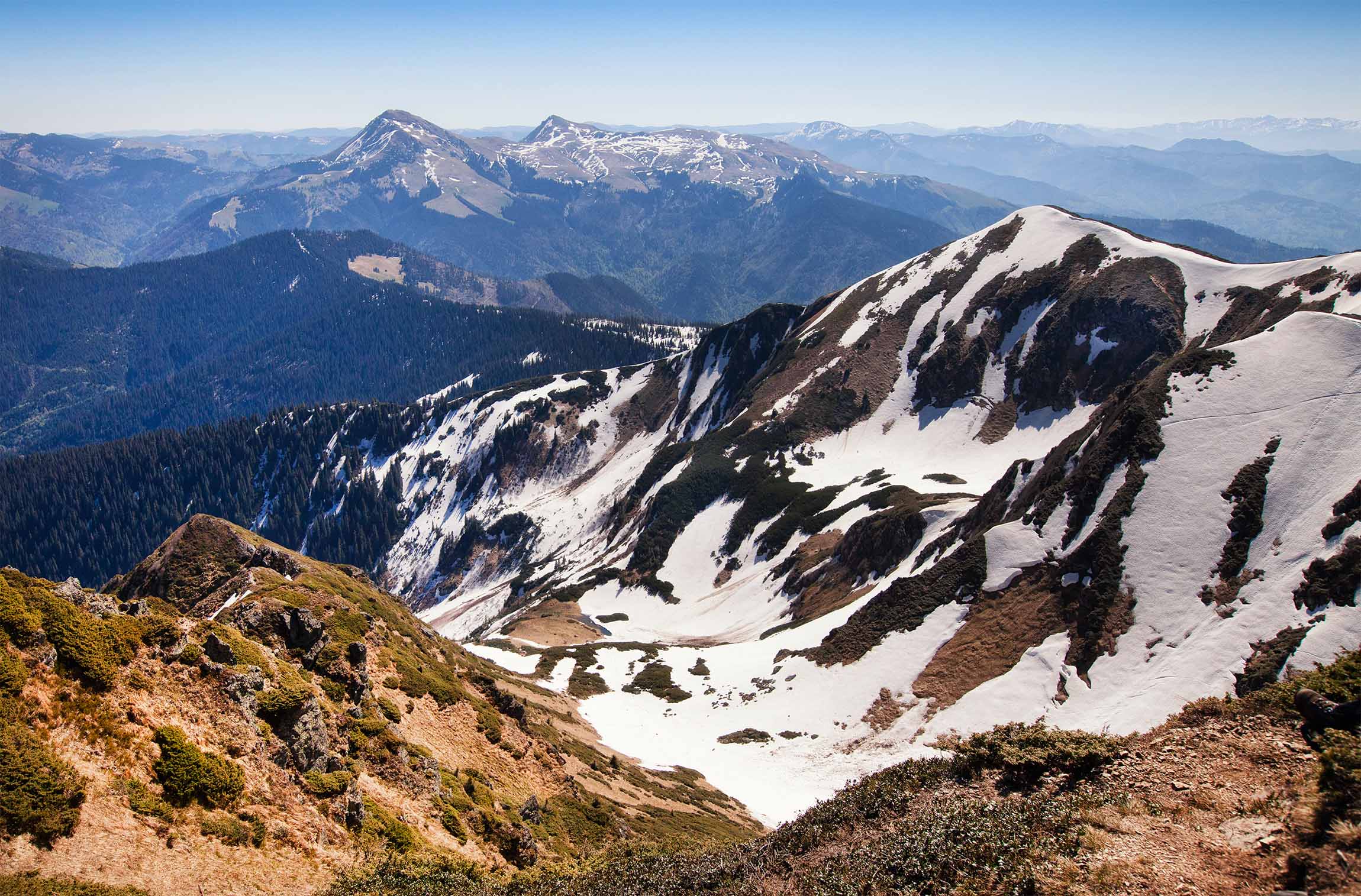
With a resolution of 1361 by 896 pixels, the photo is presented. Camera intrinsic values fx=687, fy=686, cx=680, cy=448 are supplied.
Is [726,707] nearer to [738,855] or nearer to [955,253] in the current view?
[738,855]

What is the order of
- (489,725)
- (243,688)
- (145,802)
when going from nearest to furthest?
1. (145,802)
2. (243,688)
3. (489,725)

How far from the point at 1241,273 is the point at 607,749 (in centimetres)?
11704

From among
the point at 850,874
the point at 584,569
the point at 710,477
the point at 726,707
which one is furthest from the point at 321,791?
the point at 584,569

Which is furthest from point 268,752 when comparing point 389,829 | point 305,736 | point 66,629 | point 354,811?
point 66,629

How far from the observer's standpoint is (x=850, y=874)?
18.5 meters

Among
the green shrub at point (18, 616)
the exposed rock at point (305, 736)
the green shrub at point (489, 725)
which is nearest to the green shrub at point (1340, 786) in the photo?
the exposed rock at point (305, 736)

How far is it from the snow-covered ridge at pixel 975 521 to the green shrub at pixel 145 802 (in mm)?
44073

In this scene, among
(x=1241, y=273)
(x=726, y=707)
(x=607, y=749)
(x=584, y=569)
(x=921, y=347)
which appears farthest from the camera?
(x=584, y=569)

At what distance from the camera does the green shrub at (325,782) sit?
2402 centimetres

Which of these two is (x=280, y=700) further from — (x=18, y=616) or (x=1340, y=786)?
(x=1340, y=786)

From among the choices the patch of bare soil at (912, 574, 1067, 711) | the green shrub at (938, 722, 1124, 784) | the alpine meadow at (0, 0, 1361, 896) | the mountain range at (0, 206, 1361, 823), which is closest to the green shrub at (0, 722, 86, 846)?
the alpine meadow at (0, 0, 1361, 896)

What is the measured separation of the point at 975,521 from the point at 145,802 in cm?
7579

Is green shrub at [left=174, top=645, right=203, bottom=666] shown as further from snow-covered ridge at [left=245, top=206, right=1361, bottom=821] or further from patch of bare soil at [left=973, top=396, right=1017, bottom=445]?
patch of bare soil at [left=973, top=396, right=1017, bottom=445]

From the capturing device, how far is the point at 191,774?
2078 cm
